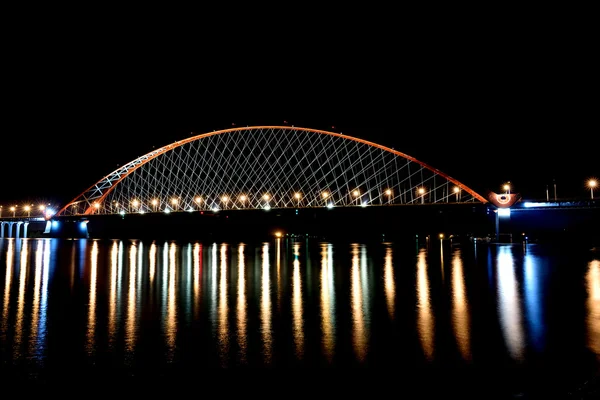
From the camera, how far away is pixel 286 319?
447 inches

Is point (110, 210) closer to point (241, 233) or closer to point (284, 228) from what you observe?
point (241, 233)

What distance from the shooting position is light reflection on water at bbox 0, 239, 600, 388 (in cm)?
834

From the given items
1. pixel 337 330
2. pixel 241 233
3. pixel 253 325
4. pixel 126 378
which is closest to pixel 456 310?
pixel 337 330

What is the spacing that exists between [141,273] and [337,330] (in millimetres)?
14014

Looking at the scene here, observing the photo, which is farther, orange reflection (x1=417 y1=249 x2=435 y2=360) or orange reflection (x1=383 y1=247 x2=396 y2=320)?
orange reflection (x1=383 y1=247 x2=396 y2=320)

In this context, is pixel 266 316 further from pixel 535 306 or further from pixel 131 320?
pixel 535 306

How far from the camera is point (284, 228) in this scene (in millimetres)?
106750

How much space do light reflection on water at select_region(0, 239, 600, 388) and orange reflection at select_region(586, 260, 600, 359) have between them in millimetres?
27

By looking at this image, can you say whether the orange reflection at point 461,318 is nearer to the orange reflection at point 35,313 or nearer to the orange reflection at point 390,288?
the orange reflection at point 390,288

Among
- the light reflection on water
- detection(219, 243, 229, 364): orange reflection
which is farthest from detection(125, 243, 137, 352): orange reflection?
detection(219, 243, 229, 364): orange reflection

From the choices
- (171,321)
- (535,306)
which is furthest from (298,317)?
(535,306)

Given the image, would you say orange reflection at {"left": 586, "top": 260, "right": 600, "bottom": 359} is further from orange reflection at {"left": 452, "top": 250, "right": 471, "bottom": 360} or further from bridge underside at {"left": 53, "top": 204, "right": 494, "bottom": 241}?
bridge underside at {"left": 53, "top": 204, "right": 494, "bottom": 241}

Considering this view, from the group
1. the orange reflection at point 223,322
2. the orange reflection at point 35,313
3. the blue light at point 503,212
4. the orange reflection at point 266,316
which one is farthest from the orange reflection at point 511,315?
the blue light at point 503,212

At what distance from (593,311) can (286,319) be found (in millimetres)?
6966
